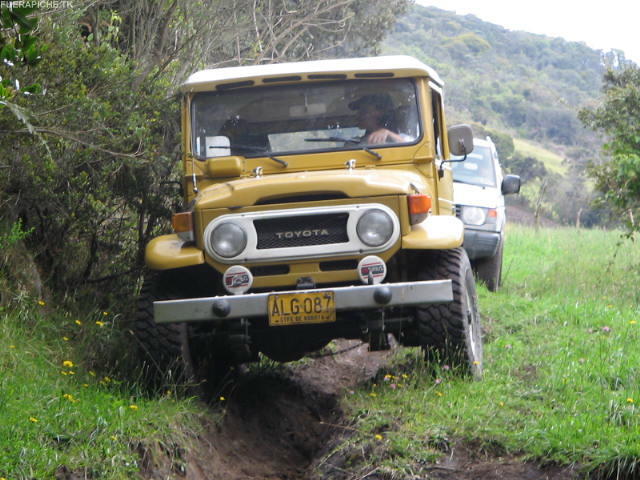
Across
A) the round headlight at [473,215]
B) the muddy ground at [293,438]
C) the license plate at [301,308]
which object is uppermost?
the license plate at [301,308]

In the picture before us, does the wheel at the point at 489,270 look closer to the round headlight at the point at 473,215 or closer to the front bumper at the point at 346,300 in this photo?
the round headlight at the point at 473,215

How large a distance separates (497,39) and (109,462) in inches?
3320

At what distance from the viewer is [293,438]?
636cm

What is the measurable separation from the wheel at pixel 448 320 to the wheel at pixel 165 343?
1451mm

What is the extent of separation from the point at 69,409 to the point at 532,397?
261 cm

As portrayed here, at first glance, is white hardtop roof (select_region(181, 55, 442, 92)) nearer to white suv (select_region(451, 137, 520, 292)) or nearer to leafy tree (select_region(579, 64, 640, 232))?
white suv (select_region(451, 137, 520, 292))

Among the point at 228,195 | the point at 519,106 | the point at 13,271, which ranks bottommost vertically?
the point at 519,106

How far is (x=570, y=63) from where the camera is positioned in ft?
263

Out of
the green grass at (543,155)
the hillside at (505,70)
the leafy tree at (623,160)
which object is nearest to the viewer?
the leafy tree at (623,160)

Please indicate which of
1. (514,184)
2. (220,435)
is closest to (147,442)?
(220,435)

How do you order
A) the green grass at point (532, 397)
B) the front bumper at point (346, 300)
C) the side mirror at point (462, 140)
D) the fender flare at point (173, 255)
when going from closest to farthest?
the green grass at point (532, 397) → the front bumper at point (346, 300) → the fender flare at point (173, 255) → the side mirror at point (462, 140)

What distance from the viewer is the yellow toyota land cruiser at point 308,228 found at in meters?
5.91

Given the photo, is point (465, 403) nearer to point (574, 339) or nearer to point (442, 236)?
point (442, 236)

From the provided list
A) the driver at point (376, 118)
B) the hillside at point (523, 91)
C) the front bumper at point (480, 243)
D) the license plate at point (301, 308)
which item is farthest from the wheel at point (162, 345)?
the hillside at point (523, 91)
